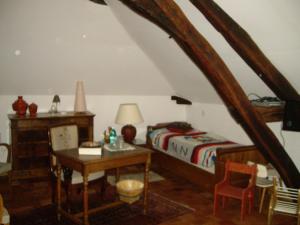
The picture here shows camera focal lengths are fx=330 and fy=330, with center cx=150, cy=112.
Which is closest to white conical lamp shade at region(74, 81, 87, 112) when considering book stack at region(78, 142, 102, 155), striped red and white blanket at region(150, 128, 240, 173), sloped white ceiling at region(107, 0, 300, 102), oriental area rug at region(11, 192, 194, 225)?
sloped white ceiling at region(107, 0, 300, 102)

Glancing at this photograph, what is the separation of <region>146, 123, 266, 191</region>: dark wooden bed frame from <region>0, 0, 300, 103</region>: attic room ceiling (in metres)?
0.90

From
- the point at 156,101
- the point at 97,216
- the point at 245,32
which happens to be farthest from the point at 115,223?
the point at 156,101

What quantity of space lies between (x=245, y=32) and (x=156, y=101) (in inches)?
133

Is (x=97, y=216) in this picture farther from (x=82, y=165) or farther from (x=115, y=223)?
(x=82, y=165)

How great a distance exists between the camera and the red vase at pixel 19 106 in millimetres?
5051

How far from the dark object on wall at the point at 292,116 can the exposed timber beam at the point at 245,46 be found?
5.3 inches

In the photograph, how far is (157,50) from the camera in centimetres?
534

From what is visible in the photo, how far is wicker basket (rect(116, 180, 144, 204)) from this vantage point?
4207 millimetres

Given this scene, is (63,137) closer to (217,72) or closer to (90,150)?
(90,150)

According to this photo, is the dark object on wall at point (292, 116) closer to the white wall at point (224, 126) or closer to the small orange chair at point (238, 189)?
the small orange chair at point (238, 189)

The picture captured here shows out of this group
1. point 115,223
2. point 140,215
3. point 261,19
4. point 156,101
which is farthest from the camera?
point 156,101

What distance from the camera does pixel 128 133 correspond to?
5949mm

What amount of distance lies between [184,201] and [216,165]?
0.66 meters

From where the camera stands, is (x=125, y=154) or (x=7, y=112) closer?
(x=125, y=154)
